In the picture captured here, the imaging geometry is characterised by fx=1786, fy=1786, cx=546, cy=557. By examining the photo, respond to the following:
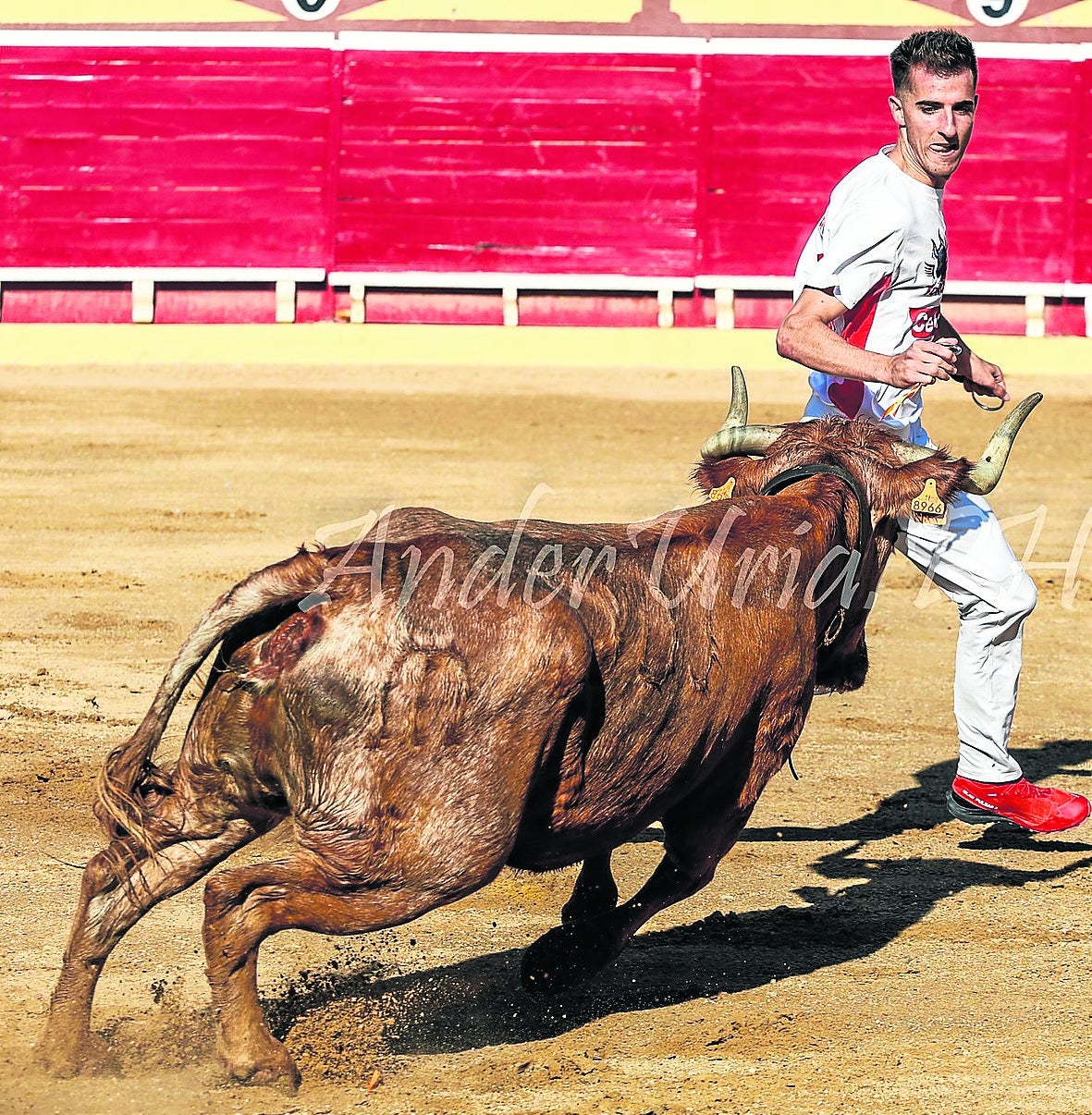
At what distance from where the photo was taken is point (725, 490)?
147 inches

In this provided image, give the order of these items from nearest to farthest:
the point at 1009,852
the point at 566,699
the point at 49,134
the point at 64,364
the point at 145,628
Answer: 1. the point at 566,699
2. the point at 1009,852
3. the point at 145,628
4. the point at 64,364
5. the point at 49,134

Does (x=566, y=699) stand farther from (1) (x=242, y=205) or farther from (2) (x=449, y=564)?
(1) (x=242, y=205)

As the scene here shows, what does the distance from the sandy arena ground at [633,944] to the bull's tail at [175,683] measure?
11.2 inches

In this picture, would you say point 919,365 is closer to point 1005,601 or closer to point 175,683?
point 1005,601

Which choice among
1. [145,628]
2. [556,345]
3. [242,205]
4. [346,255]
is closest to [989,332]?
[556,345]

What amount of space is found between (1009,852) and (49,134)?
410 inches

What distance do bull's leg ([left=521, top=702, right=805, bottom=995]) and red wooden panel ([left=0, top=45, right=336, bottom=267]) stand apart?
399 inches

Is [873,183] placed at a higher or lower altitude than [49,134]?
lower

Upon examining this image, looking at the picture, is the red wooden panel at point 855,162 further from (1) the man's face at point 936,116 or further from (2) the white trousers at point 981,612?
(1) the man's face at point 936,116

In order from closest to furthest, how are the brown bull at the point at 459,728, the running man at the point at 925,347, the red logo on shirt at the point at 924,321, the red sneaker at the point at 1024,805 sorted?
the brown bull at the point at 459,728 < the running man at the point at 925,347 < the red logo on shirt at the point at 924,321 < the red sneaker at the point at 1024,805

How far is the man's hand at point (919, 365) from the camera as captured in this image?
146 inches

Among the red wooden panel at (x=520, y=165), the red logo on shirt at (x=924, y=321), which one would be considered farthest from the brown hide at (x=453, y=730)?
the red wooden panel at (x=520, y=165)

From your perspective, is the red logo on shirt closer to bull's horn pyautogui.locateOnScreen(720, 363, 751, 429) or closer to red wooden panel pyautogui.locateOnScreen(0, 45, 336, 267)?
bull's horn pyautogui.locateOnScreen(720, 363, 751, 429)

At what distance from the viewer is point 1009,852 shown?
180 inches
